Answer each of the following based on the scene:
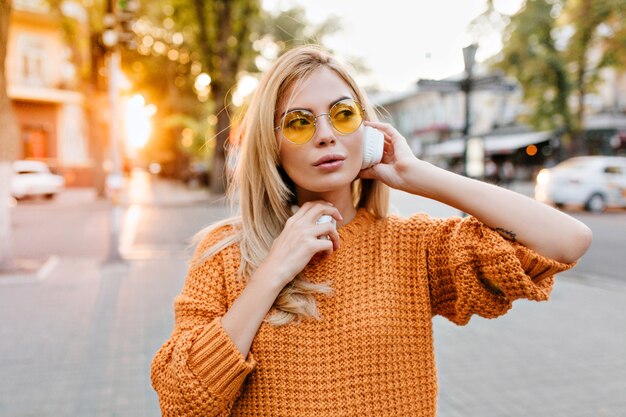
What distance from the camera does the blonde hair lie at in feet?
4.93

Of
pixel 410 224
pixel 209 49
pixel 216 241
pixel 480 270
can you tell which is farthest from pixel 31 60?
pixel 480 270

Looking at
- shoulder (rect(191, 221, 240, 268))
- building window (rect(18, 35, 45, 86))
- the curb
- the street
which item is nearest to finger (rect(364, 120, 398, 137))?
shoulder (rect(191, 221, 240, 268))

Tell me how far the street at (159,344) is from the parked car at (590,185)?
8.37 metres

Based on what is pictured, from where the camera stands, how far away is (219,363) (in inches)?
53.4

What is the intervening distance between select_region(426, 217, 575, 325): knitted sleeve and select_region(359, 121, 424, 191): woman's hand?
17cm

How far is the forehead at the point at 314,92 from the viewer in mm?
1552

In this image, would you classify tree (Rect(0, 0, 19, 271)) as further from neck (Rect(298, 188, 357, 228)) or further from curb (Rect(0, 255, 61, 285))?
neck (Rect(298, 188, 357, 228))

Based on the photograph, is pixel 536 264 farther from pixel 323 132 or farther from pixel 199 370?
pixel 199 370

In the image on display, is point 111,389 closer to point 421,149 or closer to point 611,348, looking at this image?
point 611,348

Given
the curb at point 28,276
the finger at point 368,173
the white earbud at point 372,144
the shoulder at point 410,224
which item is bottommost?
the curb at point 28,276

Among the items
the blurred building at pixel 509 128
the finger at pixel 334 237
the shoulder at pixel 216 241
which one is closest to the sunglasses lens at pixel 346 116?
the finger at pixel 334 237

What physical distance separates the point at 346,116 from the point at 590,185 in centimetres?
1822

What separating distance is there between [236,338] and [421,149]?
53.5 meters

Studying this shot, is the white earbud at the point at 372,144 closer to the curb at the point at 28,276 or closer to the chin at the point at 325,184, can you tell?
the chin at the point at 325,184
